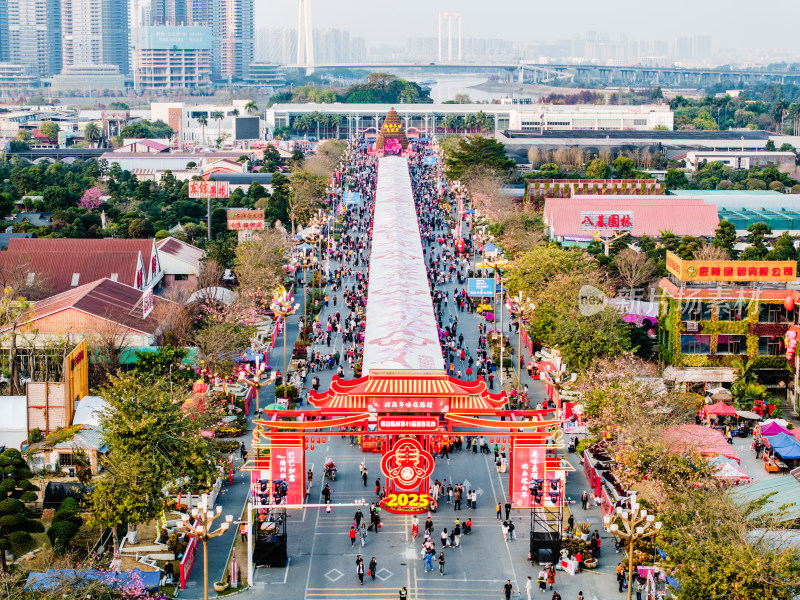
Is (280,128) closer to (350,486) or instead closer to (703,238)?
(703,238)

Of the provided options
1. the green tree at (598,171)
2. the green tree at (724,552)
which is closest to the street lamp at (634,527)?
the green tree at (724,552)

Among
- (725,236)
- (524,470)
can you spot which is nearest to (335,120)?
(725,236)

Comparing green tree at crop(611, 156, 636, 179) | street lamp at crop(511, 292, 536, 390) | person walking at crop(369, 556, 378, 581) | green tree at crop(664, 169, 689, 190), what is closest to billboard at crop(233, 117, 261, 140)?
green tree at crop(611, 156, 636, 179)

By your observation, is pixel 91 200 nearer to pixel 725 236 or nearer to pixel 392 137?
pixel 392 137

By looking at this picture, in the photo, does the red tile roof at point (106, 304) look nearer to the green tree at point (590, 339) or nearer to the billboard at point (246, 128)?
the green tree at point (590, 339)

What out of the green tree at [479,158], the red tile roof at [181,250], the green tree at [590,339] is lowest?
the green tree at [590,339]

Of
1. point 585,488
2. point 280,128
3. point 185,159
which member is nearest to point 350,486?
point 585,488
